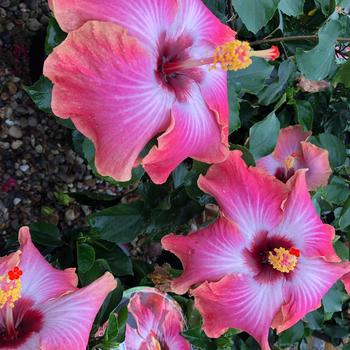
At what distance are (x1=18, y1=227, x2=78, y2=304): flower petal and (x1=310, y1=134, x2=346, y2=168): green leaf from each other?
0.95 meters

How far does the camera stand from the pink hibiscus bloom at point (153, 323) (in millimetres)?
1470

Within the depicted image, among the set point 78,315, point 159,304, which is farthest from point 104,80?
point 159,304

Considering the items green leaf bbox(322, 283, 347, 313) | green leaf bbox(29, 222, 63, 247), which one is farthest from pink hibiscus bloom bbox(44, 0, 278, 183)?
green leaf bbox(322, 283, 347, 313)

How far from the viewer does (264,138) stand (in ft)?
4.98

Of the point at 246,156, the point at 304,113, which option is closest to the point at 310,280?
the point at 246,156

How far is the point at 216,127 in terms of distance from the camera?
121 cm

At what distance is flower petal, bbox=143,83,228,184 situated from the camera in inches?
42.8

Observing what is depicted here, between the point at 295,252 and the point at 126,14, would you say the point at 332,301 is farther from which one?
the point at 126,14

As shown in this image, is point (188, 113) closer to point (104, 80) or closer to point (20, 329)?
point (104, 80)

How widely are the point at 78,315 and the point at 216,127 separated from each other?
1.67ft

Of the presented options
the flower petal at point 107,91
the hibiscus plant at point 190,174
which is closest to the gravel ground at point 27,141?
the hibiscus plant at point 190,174

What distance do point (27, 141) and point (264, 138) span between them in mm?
1015

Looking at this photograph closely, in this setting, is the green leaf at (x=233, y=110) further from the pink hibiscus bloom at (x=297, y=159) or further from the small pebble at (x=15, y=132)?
the small pebble at (x=15, y=132)

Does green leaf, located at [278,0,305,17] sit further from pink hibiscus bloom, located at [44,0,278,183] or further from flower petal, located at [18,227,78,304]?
flower petal, located at [18,227,78,304]
